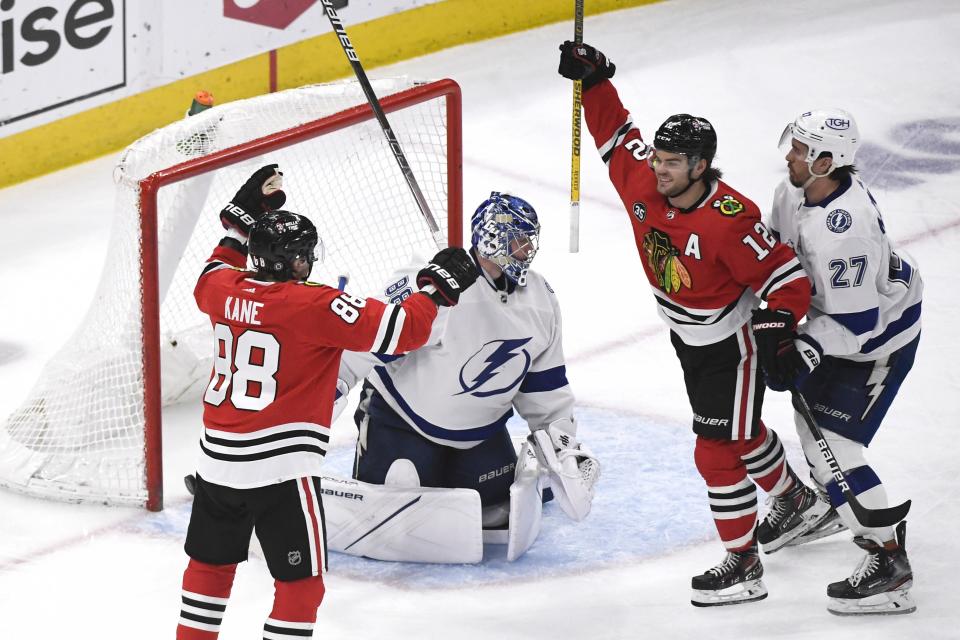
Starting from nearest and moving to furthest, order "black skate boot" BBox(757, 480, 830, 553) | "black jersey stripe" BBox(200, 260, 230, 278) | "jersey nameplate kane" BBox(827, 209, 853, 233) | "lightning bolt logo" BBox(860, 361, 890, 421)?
"black jersey stripe" BBox(200, 260, 230, 278)
"jersey nameplate kane" BBox(827, 209, 853, 233)
"lightning bolt logo" BBox(860, 361, 890, 421)
"black skate boot" BBox(757, 480, 830, 553)

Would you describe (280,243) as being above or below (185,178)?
below

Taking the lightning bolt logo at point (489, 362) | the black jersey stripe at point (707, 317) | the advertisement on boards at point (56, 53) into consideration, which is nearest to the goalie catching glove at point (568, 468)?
the lightning bolt logo at point (489, 362)

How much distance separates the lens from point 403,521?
3.91 m

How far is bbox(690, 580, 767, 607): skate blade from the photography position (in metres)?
3.75

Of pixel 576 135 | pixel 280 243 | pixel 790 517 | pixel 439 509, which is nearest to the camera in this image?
pixel 280 243

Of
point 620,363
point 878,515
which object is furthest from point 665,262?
point 620,363

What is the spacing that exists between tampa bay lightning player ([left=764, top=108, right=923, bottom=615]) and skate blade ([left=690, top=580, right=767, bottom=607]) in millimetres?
188

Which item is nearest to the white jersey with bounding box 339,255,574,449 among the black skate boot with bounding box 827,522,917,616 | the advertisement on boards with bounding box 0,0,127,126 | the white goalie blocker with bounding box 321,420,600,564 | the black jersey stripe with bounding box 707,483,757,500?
the white goalie blocker with bounding box 321,420,600,564

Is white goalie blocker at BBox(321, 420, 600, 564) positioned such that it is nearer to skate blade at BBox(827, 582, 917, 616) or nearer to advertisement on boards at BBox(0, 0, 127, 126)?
skate blade at BBox(827, 582, 917, 616)

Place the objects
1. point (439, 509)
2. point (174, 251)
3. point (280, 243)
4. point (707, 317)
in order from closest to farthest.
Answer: point (280, 243), point (707, 317), point (439, 509), point (174, 251)

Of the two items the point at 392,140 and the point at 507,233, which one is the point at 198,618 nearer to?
the point at 507,233

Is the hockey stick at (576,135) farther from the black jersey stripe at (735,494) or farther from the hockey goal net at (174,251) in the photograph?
the black jersey stripe at (735,494)

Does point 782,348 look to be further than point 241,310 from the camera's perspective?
Yes

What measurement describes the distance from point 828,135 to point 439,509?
1.29 m
